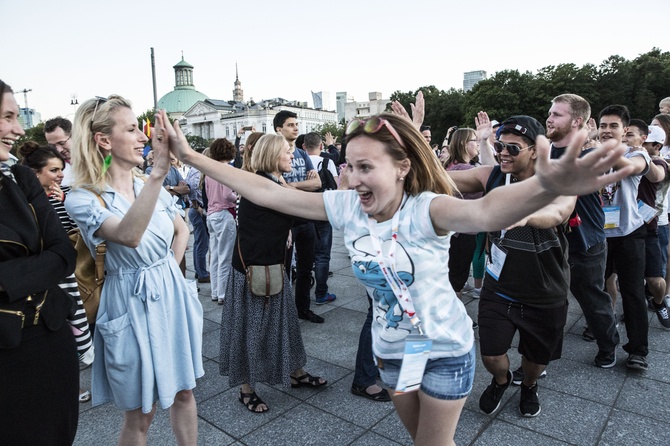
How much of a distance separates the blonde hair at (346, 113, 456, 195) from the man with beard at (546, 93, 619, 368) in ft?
7.49

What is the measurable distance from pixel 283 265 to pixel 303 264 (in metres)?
1.84

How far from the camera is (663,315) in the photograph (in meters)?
4.95

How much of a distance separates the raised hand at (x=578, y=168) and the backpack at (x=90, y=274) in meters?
2.05

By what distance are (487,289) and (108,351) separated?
252cm

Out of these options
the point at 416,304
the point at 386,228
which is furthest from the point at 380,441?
the point at 386,228

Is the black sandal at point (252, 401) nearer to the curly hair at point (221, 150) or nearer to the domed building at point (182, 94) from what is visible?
the curly hair at point (221, 150)

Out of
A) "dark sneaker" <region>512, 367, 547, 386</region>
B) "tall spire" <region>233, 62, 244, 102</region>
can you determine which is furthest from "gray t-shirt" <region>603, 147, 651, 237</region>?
"tall spire" <region>233, 62, 244, 102</region>

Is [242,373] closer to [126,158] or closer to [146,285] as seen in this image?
[146,285]

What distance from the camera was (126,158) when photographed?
2.50m

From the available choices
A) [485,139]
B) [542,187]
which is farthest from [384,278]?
[485,139]

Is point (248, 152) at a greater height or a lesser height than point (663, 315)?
greater

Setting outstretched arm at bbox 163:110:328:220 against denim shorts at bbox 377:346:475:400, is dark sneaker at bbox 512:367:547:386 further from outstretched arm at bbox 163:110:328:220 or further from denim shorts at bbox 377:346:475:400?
outstretched arm at bbox 163:110:328:220

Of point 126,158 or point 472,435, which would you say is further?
point 472,435

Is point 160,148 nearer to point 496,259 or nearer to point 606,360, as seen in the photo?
point 496,259
